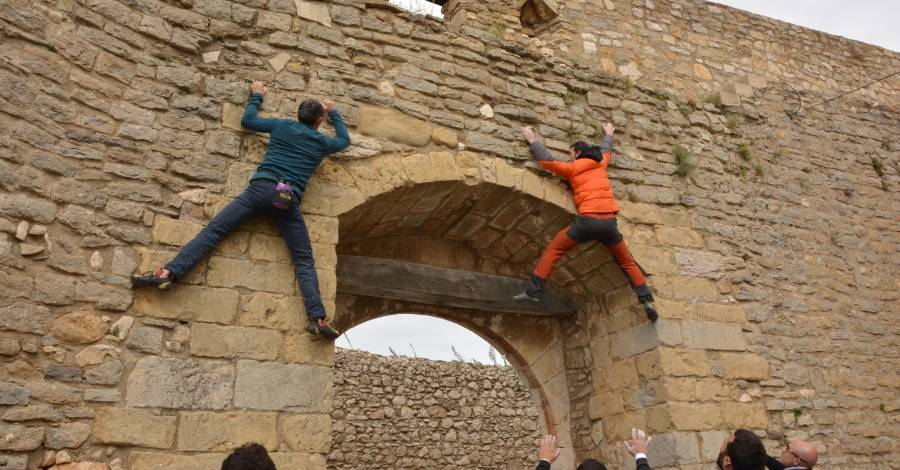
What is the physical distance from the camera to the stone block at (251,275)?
3.43 meters

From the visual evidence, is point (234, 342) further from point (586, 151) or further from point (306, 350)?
point (586, 151)

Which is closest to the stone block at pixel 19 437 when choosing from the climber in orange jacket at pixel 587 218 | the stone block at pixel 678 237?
the climber in orange jacket at pixel 587 218

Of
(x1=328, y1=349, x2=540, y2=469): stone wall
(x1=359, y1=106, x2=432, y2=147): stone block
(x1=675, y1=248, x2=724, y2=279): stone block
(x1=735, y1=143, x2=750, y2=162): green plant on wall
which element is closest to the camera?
(x1=359, y1=106, x2=432, y2=147): stone block

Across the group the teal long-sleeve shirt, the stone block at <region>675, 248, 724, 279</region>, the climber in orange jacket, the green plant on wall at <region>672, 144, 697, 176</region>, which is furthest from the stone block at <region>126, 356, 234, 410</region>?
the green plant on wall at <region>672, 144, 697, 176</region>

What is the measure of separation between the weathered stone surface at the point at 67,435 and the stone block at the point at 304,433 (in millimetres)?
853

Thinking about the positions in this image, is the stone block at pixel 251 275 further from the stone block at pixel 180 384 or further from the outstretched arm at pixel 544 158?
A: the outstretched arm at pixel 544 158

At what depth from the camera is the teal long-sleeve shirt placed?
3.59m

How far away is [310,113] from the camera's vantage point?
374 centimetres

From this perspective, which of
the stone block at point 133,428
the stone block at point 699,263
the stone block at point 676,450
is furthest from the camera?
the stone block at point 699,263

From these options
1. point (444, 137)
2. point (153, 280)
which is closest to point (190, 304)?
point (153, 280)

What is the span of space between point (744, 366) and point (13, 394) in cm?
444

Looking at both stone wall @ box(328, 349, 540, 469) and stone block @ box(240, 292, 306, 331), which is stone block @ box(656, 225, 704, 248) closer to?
stone block @ box(240, 292, 306, 331)

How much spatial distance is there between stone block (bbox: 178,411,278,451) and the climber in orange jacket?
196cm

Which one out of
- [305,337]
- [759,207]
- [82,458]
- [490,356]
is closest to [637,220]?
[759,207]
